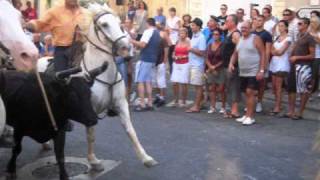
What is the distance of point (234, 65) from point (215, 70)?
1.83ft

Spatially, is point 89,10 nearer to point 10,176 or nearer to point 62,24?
point 62,24

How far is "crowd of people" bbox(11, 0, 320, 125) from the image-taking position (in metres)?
10.5

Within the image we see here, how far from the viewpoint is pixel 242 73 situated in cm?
1055

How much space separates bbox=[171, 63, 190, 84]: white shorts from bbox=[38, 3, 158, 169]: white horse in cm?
487

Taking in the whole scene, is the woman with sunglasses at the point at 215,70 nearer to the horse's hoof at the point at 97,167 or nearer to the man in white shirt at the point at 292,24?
the man in white shirt at the point at 292,24

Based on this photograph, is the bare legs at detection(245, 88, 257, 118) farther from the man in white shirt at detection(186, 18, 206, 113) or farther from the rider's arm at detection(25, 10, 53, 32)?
the rider's arm at detection(25, 10, 53, 32)

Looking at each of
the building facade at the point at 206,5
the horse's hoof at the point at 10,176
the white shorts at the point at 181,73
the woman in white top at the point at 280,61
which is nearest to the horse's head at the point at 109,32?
the horse's hoof at the point at 10,176

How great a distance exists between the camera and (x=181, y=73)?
39.4 feet

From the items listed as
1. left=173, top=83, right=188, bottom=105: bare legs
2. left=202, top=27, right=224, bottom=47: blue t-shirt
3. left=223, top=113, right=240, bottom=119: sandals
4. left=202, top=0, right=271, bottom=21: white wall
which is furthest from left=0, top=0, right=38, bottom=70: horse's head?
left=202, top=0, right=271, bottom=21: white wall

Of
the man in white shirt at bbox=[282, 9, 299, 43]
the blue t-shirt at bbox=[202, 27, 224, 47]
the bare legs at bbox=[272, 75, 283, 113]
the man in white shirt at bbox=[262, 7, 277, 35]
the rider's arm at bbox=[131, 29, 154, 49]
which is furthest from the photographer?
the man in white shirt at bbox=[262, 7, 277, 35]

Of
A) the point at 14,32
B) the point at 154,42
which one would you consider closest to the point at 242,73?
the point at 154,42

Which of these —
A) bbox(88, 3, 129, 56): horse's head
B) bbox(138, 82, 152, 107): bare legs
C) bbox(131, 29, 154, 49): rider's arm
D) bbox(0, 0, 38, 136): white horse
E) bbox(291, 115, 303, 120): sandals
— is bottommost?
bbox(291, 115, 303, 120): sandals

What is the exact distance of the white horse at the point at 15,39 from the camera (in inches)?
173

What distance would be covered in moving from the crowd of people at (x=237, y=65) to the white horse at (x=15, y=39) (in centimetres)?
615
